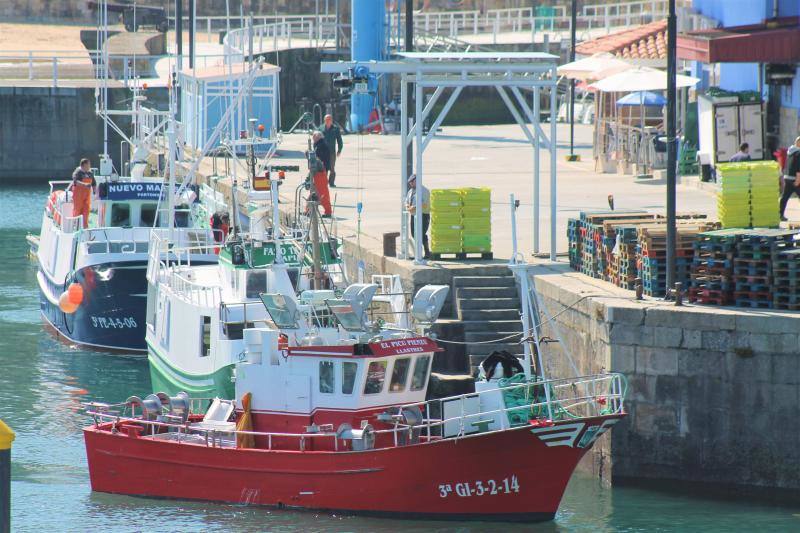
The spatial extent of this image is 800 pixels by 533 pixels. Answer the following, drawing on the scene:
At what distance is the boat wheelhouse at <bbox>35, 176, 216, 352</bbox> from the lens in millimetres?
30234

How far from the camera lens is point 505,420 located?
1856cm

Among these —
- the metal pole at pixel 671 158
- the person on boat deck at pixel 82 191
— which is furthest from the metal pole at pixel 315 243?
the person on boat deck at pixel 82 191

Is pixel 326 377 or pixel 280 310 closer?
pixel 326 377

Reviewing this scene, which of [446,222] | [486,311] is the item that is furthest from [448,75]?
[486,311]

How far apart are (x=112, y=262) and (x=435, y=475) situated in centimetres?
1318

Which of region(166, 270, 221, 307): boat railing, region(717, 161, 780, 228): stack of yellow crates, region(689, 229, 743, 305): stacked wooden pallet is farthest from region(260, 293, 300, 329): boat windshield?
region(717, 161, 780, 228): stack of yellow crates

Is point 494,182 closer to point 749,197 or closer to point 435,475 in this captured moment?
point 749,197

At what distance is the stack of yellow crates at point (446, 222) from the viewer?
2427 centimetres

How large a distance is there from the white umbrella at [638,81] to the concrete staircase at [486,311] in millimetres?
13210

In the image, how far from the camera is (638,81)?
1427 inches

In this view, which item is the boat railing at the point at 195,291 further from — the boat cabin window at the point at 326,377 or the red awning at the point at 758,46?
the red awning at the point at 758,46

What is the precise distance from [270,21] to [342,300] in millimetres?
56279

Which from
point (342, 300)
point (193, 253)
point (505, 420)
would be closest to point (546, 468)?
point (505, 420)

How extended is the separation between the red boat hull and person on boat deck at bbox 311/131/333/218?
7488 mm
